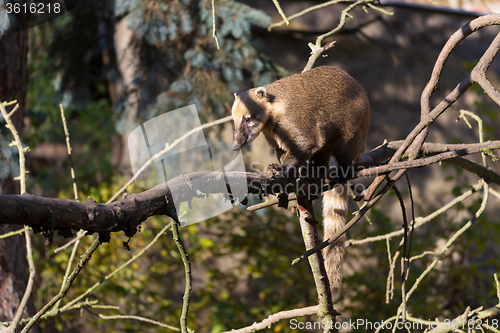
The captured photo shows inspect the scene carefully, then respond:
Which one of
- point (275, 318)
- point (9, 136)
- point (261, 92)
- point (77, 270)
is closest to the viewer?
point (77, 270)

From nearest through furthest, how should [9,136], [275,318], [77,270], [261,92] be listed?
[77,270] < [275,318] < [261,92] < [9,136]

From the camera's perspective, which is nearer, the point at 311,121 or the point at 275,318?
the point at 275,318

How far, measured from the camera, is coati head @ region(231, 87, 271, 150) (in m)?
2.28

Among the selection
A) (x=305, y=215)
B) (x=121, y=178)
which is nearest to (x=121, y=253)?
(x=121, y=178)

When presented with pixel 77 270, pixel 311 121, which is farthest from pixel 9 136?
pixel 311 121

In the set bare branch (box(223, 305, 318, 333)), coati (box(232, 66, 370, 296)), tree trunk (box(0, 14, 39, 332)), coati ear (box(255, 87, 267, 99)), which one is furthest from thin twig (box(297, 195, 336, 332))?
tree trunk (box(0, 14, 39, 332))

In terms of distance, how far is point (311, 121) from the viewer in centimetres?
234

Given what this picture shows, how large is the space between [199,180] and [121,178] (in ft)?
10.7

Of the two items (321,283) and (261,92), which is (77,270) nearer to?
(321,283)

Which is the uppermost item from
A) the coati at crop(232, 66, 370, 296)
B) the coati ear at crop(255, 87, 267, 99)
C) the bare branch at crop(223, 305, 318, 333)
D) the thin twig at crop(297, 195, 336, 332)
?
the coati ear at crop(255, 87, 267, 99)

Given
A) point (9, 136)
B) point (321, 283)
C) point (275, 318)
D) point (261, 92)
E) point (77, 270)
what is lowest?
point (275, 318)

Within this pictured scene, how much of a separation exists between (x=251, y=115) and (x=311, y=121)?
34 centimetres

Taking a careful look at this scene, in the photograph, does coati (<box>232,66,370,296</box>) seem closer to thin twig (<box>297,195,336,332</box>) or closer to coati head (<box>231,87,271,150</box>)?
coati head (<box>231,87,271,150</box>)

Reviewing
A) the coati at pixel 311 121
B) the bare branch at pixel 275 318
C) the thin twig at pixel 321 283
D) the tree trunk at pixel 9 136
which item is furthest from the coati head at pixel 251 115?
the tree trunk at pixel 9 136
